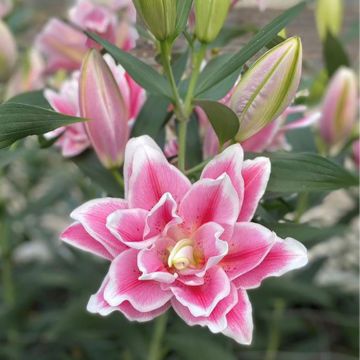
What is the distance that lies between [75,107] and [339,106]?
29 centimetres

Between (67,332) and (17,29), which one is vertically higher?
(17,29)

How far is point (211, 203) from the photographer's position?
0.37 meters

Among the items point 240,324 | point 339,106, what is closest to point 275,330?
point 339,106

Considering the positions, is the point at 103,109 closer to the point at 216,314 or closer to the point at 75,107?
the point at 75,107

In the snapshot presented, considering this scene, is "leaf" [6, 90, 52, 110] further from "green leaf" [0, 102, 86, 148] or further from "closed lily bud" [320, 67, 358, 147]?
"closed lily bud" [320, 67, 358, 147]

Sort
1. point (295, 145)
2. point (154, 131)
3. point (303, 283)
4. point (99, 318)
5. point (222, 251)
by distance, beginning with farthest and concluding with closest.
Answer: point (303, 283)
point (99, 318)
point (295, 145)
point (154, 131)
point (222, 251)

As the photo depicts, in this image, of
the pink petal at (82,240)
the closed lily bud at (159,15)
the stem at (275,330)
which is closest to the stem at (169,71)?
the closed lily bud at (159,15)

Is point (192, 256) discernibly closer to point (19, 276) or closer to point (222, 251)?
point (222, 251)

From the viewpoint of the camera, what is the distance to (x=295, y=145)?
28.3 inches

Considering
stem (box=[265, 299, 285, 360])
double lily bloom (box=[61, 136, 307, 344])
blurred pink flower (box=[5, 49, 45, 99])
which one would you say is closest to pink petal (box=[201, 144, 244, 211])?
double lily bloom (box=[61, 136, 307, 344])

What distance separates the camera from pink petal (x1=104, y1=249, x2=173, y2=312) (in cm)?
36

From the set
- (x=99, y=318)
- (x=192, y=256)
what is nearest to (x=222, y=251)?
(x=192, y=256)

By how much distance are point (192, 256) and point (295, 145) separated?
1.20ft

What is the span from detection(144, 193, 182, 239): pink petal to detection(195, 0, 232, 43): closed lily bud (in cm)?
13
